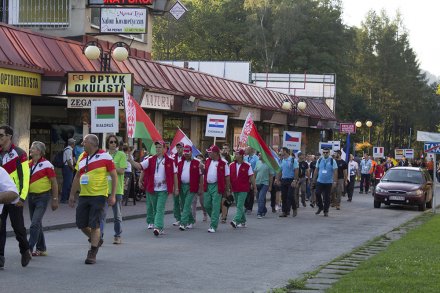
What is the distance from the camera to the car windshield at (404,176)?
2953 centimetres

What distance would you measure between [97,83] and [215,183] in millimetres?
6255

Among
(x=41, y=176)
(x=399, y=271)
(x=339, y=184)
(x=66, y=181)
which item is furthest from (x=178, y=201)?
(x=339, y=184)

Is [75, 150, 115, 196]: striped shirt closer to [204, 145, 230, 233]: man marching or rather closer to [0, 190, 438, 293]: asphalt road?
[0, 190, 438, 293]: asphalt road

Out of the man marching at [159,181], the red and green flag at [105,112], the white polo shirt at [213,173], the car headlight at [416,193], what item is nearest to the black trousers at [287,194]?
the white polo shirt at [213,173]

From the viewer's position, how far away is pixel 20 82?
22.2 m

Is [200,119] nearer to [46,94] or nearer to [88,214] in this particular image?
[46,94]

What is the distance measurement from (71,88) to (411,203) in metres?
12.3

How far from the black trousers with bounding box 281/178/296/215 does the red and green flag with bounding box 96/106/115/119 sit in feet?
18.9

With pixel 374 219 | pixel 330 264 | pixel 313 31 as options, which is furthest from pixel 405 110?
pixel 330 264

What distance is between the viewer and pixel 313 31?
79.0 m

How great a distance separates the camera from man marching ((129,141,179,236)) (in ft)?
52.2

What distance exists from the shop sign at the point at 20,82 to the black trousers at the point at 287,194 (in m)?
7.12

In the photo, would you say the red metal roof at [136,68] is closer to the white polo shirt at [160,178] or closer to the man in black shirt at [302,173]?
the man in black shirt at [302,173]

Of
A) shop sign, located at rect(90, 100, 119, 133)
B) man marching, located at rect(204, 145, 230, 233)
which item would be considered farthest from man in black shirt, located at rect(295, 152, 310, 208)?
shop sign, located at rect(90, 100, 119, 133)
